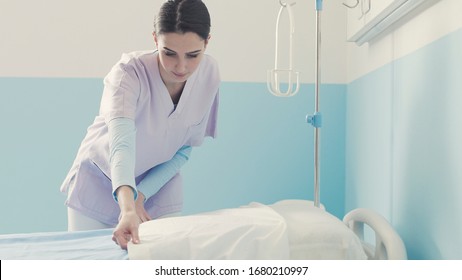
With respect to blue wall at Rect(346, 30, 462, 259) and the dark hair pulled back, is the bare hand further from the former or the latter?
blue wall at Rect(346, 30, 462, 259)

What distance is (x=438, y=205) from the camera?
1.73 metres

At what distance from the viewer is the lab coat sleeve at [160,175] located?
2.08m

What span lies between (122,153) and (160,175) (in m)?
0.48

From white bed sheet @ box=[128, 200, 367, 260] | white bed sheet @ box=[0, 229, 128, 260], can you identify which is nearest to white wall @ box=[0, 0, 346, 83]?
white bed sheet @ box=[0, 229, 128, 260]

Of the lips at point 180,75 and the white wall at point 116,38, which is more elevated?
the white wall at point 116,38

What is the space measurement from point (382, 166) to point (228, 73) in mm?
1206

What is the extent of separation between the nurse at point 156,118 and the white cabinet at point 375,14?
0.62 metres

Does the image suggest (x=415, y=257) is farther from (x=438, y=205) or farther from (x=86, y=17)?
(x=86, y=17)

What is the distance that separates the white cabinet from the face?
Result: 25.4 inches

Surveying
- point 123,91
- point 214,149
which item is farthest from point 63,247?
point 214,149

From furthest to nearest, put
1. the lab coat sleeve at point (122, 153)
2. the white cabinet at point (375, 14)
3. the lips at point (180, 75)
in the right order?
1. the white cabinet at point (375, 14)
2. the lips at point (180, 75)
3. the lab coat sleeve at point (122, 153)

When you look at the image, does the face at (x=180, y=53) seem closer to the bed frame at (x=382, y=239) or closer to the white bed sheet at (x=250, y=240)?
the white bed sheet at (x=250, y=240)

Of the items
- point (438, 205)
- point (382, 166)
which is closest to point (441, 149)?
point (438, 205)

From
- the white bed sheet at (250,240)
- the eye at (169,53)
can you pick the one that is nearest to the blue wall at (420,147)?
the white bed sheet at (250,240)
